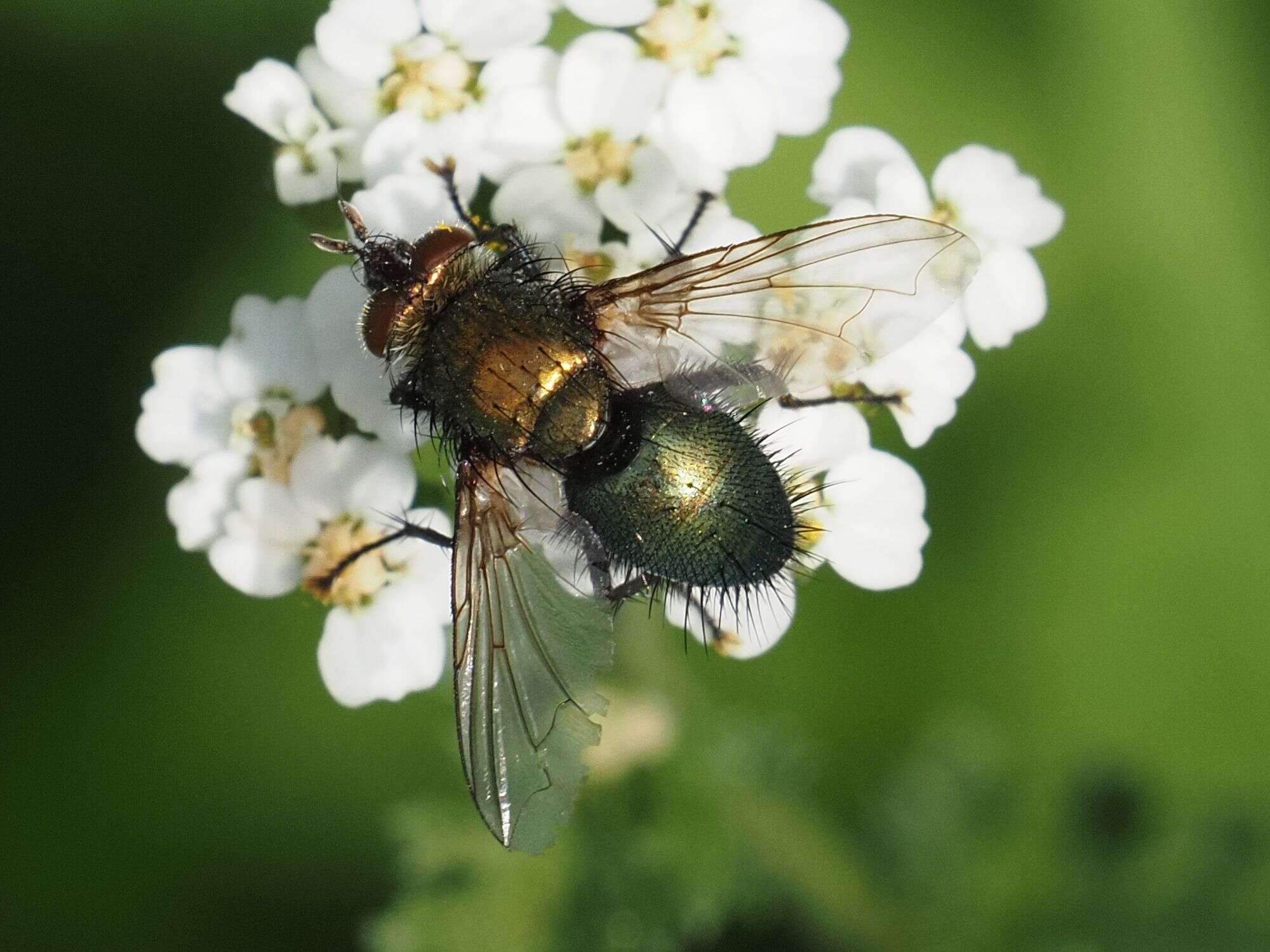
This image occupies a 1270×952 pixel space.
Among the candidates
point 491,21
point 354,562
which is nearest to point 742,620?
point 354,562

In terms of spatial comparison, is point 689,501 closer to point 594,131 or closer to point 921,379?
point 921,379

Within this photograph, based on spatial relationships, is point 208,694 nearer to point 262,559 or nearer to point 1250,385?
point 262,559

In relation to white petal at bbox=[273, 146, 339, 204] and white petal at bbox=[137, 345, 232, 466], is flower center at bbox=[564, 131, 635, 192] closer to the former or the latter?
white petal at bbox=[273, 146, 339, 204]

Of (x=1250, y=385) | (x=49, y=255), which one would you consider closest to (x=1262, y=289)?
(x=1250, y=385)

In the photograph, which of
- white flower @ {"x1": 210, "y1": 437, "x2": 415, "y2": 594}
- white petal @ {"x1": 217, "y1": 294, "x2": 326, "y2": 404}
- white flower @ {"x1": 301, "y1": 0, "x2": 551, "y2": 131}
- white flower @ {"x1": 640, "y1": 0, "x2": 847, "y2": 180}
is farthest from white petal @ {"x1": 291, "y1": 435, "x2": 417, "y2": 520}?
white flower @ {"x1": 640, "y1": 0, "x2": 847, "y2": 180}

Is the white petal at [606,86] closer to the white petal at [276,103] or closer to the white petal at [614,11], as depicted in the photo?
the white petal at [614,11]
